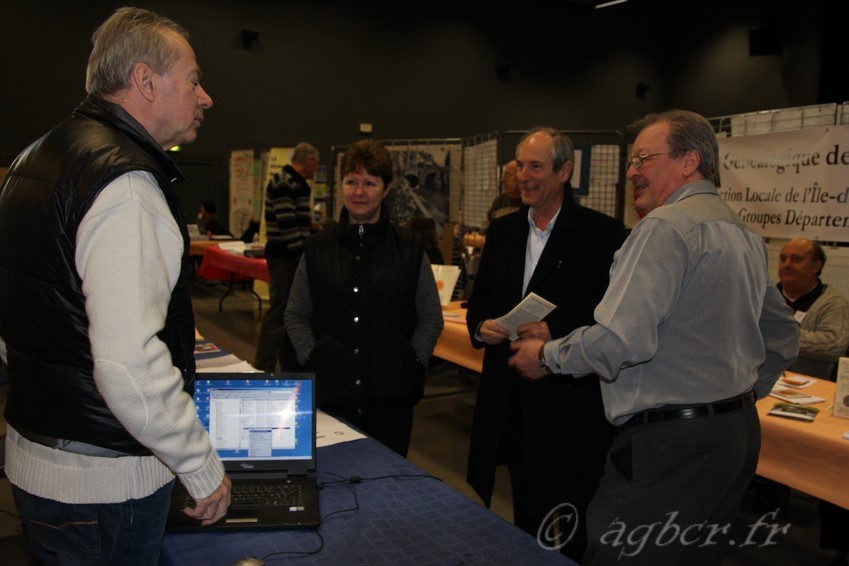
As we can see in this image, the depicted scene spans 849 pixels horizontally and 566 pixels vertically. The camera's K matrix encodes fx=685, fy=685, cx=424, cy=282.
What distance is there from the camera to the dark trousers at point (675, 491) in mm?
1541

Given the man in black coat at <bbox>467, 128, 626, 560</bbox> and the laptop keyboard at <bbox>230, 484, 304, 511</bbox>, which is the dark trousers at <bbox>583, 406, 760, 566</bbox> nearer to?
the man in black coat at <bbox>467, 128, 626, 560</bbox>

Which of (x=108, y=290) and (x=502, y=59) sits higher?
(x=502, y=59)

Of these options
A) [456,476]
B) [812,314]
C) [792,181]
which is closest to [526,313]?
[456,476]

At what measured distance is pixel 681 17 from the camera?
13.6m

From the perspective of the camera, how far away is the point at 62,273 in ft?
3.34

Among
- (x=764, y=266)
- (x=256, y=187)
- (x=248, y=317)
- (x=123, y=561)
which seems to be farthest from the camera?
(x=256, y=187)

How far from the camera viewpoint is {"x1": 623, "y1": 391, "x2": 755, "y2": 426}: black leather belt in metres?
1.55

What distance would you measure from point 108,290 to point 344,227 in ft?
4.19

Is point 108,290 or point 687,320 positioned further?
point 687,320

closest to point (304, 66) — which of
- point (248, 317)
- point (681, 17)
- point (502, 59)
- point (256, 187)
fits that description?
point (256, 187)

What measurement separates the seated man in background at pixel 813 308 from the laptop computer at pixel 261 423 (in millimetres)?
2538

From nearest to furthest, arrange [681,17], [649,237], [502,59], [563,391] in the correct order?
[649,237] < [563,391] < [502,59] < [681,17]

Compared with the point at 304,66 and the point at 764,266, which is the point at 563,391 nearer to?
the point at 764,266

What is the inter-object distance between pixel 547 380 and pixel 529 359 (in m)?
0.27
